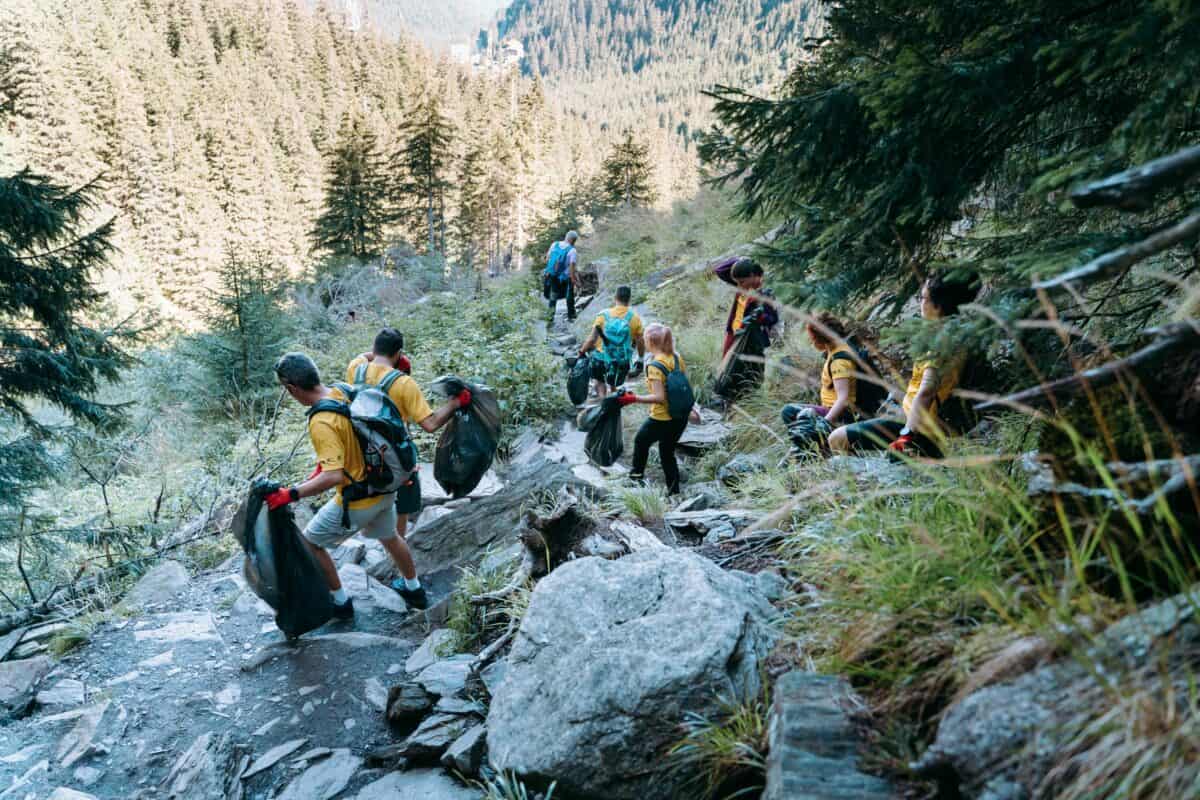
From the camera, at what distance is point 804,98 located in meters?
3.10

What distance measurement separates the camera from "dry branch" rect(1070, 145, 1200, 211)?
133 centimetres

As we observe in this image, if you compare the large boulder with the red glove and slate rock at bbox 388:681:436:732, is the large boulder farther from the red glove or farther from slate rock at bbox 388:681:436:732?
the red glove

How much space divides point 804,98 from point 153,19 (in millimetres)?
99432

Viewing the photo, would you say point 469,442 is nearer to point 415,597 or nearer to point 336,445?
point 415,597

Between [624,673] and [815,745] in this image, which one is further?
[624,673]

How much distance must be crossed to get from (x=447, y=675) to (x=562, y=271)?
1209 cm

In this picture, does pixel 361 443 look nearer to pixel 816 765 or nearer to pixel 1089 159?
pixel 816 765

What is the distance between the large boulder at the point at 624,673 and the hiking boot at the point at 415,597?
8.45ft

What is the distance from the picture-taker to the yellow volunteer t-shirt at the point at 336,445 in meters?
4.23

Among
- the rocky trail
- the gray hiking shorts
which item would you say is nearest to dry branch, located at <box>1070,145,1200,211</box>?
the rocky trail

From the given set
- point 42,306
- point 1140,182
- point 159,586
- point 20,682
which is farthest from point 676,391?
point 42,306

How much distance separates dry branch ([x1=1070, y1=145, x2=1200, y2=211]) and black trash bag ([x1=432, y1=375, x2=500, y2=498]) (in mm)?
4731

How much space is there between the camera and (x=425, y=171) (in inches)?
1487

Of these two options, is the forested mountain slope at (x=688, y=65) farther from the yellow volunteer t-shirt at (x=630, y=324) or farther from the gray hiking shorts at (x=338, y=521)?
the gray hiking shorts at (x=338, y=521)
